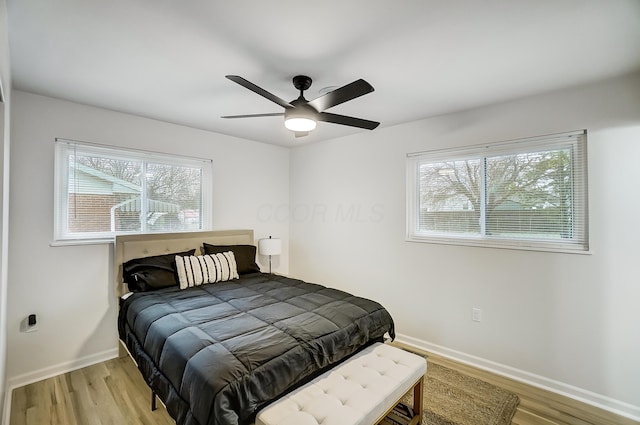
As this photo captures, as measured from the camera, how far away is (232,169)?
13.0 feet

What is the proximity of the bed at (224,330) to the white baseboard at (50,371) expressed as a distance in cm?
51

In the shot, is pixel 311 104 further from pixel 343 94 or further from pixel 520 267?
pixel 520 267

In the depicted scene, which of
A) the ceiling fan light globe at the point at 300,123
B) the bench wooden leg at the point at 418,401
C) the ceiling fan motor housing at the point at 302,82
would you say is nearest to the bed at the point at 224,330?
the bench wooden leg at the point at 418,401

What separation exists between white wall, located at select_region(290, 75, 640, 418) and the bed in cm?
96

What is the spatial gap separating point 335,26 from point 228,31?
2.02 feet

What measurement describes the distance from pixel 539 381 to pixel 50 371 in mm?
4306

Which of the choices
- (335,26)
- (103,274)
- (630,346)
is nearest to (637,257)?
(630,346)

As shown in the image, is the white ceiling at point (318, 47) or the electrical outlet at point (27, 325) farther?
the electrical outlet at point (27, 325)

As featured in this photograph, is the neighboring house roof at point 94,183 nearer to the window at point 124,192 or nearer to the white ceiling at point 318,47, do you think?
the window at point 124,192

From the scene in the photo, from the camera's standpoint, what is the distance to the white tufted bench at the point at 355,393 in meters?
1.42

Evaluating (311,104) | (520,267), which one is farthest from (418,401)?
(311,104)

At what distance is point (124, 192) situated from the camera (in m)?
3.07

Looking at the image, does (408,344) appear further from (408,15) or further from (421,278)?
(408,15)

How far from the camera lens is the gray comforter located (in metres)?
1.45
